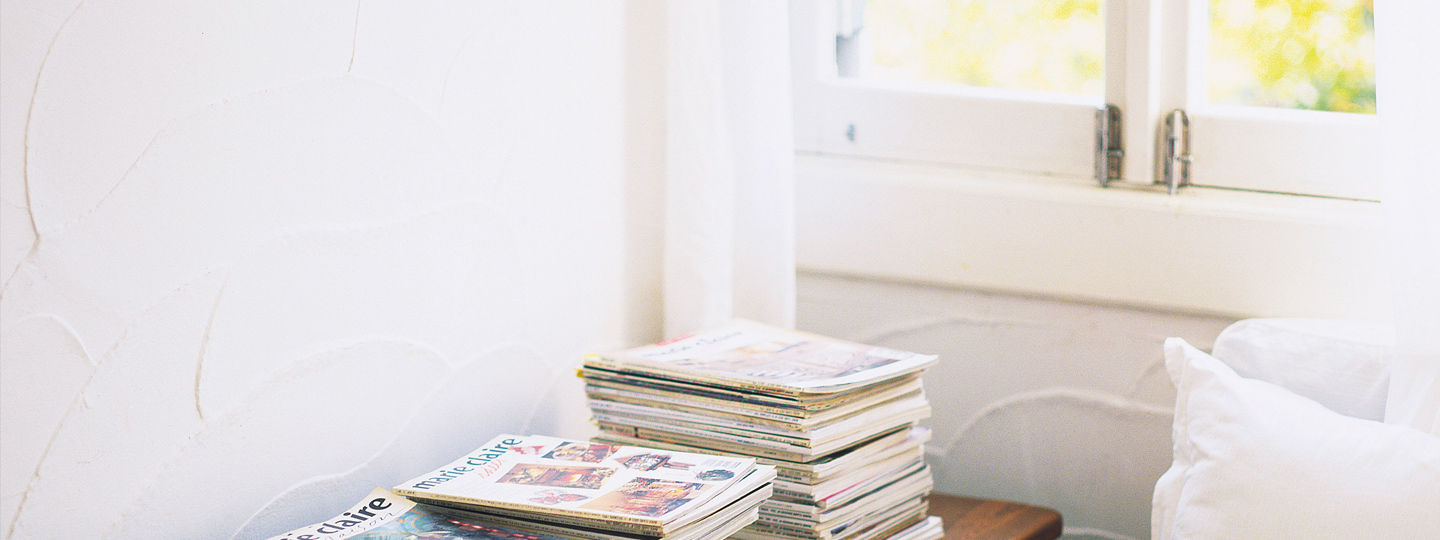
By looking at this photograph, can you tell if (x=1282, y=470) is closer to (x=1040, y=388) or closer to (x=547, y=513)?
(x=1040, y=388)

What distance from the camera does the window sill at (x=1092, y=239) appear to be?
1265 mm

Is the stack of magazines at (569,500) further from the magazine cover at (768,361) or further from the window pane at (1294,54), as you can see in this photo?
the window pane at (1294,54)

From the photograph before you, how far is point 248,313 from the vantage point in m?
0.96

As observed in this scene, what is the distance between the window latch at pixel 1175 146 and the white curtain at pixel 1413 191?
26 cm

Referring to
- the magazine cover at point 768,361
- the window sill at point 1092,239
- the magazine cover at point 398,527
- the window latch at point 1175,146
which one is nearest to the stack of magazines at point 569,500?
the magazine cover at point 398,527

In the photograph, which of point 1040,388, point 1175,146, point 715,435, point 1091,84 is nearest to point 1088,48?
point 1091,84

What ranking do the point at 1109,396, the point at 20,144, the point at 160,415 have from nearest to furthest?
the point at 20,144 → the point at 160,415 → the point at 1109,396

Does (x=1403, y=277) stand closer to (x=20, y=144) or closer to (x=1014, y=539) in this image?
(x=1014, y=539)

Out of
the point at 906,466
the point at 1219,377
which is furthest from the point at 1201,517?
the point at 906,466

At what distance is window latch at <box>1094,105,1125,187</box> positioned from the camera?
139 centimetres

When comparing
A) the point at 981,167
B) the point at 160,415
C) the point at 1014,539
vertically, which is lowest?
the point at 1014,539

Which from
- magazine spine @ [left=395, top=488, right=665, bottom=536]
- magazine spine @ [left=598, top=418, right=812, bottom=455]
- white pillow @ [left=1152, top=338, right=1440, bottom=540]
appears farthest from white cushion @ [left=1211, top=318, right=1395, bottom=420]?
magazine spine @ [left=395, top=488, right=665, bottom=536]

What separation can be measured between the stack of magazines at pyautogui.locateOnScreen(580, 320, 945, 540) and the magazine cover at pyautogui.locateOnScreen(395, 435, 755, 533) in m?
0.09

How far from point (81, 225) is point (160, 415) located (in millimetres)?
162
